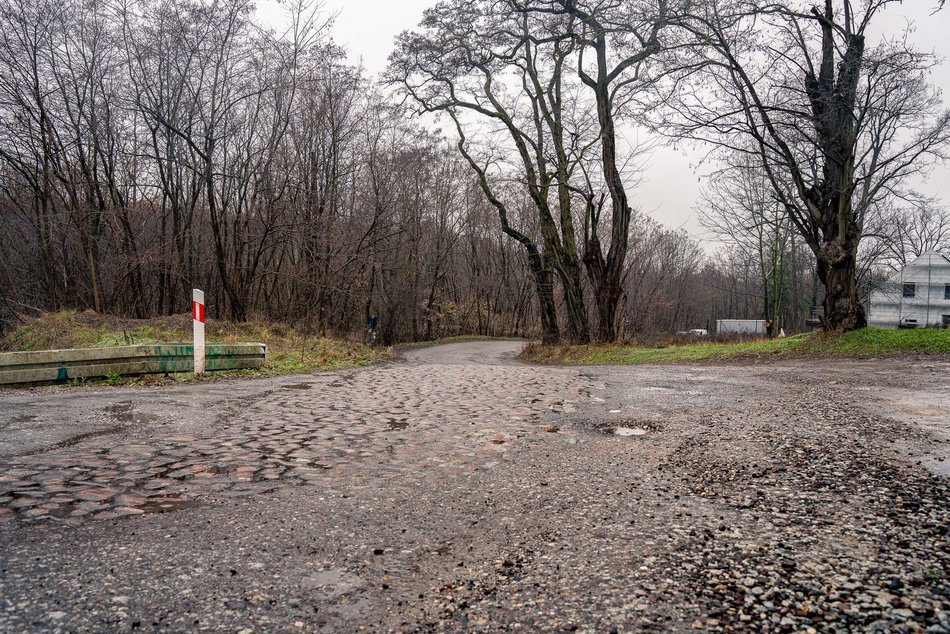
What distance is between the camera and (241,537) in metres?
2.97

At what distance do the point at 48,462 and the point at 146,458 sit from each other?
614 mm

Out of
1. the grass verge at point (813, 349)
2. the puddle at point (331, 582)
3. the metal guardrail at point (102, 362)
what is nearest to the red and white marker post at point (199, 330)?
the metal guardrail at point (102, 362)

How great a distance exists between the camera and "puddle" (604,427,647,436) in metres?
5.52

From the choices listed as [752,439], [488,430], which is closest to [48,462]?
[488,430]

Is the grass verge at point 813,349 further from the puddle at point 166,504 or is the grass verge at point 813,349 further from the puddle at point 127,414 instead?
the puddle at point 166,504

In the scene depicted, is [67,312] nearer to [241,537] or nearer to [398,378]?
[398,378]

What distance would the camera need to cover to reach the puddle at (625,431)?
5520mm

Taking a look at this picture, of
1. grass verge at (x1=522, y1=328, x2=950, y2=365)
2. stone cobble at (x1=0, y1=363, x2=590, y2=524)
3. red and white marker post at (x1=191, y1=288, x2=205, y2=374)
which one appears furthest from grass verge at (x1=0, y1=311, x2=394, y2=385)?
grass verge at (x1=522, y1=328, x2=950, y2=365)

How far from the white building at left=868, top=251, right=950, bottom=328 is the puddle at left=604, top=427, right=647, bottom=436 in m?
56.7

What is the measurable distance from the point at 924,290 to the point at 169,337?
6091 centimetres

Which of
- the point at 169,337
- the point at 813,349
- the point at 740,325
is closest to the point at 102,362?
the point at 169,337

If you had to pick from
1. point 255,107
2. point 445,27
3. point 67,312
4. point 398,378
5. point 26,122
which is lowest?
point 398,378

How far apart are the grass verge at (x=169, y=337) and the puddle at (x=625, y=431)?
7665mm

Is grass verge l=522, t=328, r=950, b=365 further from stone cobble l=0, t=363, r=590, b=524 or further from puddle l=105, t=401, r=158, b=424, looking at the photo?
puddle l=105, t=401, r=158, b=424
